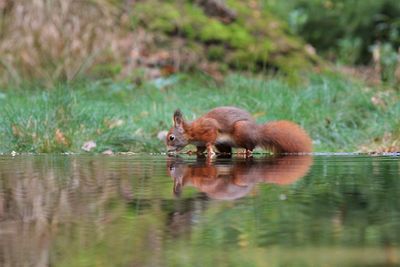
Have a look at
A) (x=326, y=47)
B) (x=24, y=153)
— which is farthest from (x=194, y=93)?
(x=326, y=47)

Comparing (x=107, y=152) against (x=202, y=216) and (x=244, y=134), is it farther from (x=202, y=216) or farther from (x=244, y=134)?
(x=202, y=216)

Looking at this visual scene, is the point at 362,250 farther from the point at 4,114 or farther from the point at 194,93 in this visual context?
the point at 194,93

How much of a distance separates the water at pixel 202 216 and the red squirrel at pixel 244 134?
158 cm

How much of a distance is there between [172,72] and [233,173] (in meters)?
8.62

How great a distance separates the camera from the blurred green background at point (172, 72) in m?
8.47

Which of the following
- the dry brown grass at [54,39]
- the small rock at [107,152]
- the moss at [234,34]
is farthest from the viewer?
the moss at [234,34]

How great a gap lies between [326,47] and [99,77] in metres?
6.80

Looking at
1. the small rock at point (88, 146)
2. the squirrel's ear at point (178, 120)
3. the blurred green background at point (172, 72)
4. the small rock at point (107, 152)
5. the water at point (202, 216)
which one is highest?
the blurred green background at point (172, 72)

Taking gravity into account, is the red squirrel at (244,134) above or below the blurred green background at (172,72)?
below

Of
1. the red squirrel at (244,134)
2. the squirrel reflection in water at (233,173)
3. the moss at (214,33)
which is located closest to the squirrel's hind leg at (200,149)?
the red squirrel at (244,134)

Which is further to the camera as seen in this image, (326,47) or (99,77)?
(326,47)

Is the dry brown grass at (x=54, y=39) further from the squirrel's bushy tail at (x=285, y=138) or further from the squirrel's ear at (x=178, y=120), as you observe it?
the squirrel's bushy tail at (x=285, y=138)

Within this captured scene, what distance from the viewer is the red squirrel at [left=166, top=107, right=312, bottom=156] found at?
23.7 ft

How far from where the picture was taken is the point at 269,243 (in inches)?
110
